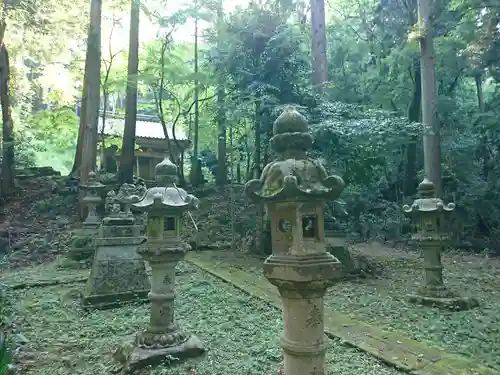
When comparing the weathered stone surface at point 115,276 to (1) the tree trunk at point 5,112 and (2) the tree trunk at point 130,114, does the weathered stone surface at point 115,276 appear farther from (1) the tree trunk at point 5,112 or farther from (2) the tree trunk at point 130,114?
(1) the tree trunk at point 5,112

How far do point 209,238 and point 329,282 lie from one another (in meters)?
10.2

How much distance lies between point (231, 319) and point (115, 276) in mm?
2530

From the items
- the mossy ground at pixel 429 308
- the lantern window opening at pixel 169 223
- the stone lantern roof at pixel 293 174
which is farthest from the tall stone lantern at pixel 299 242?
the mossy ground at pixel 429 308

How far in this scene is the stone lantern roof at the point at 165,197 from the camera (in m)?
4.59

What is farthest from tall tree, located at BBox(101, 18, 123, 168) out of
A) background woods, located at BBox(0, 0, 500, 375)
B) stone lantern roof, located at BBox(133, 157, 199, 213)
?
stone lantern roof, located at BBox(133, 157, 199, 213)

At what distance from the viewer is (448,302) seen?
624cm

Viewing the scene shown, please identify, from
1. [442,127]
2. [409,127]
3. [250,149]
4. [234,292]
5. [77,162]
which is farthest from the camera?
[77,162]

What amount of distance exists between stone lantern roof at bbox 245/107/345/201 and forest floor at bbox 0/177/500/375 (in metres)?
1.95

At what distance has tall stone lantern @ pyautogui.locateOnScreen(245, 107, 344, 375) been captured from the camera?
2.95 m

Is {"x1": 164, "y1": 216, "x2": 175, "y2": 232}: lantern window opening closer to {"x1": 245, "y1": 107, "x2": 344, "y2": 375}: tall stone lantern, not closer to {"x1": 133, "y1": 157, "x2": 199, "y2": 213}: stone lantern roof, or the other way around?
{"x1": 133, "y1": 157, "x2": 199, "y2": 213}: stone lantern roof

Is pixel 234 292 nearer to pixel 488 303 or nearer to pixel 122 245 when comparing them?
pixel 122 245

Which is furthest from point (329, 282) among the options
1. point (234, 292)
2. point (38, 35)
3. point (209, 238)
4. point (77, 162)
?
point (77, 162)

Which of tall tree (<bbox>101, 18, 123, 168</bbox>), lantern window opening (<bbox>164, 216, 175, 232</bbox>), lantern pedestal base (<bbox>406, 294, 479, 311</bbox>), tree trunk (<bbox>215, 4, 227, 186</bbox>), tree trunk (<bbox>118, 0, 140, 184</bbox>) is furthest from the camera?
tall tree (<bbox>101, 18, 123, 168</bbox>)

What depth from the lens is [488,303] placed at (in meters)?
6.68
